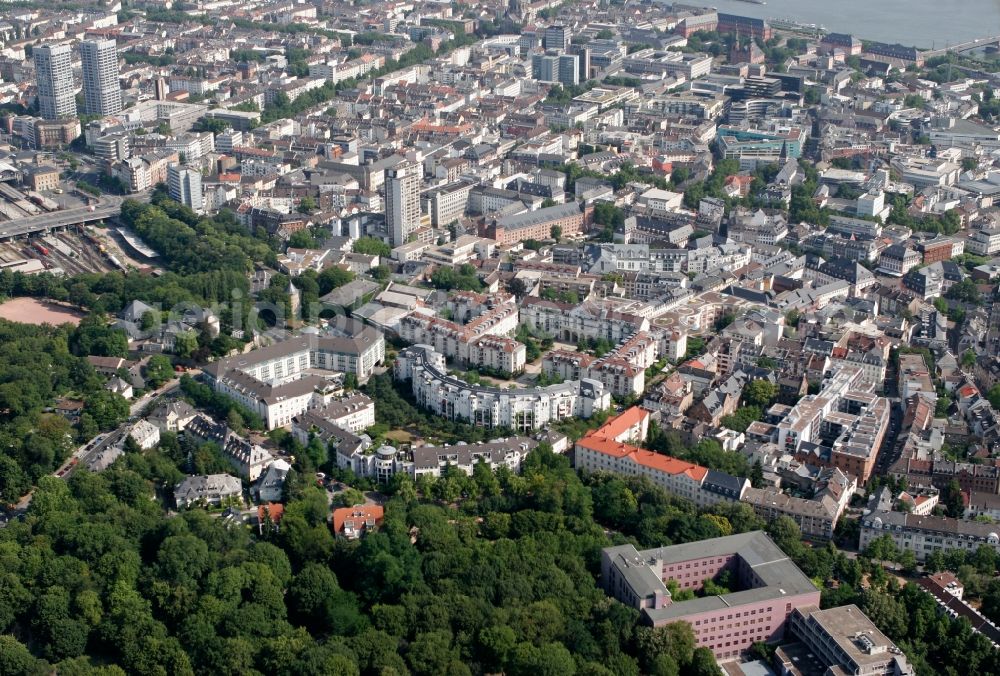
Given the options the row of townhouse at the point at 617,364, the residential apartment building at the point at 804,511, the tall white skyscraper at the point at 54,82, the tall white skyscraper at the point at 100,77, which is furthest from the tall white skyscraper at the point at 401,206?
the tall white skyscraper at the point at 54,82

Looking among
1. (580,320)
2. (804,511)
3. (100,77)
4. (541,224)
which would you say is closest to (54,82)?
(100,77)

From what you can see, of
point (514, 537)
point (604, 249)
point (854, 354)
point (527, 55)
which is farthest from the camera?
point (527, 55)

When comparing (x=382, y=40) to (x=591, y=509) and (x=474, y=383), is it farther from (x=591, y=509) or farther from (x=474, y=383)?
(x=591, y=509)

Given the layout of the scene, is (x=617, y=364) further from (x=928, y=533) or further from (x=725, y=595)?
(x=725, y=595)

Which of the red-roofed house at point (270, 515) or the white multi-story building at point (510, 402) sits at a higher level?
the white multi-story building at point (510, 402)

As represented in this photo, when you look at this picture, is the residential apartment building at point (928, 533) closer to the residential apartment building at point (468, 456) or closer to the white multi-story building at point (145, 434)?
the residential apartment building at point (468, 456)

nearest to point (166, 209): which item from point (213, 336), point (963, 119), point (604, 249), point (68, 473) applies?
point (213, 336)

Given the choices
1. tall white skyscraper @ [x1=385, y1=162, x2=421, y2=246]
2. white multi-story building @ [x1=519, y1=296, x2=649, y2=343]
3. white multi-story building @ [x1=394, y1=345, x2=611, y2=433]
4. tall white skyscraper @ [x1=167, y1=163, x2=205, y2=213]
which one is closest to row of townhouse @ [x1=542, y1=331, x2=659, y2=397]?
white multi-story building @ [x1=519, y1=296, x2=649, y2=343]

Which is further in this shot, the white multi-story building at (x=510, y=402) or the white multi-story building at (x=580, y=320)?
the white multi-story building at (x=580, y=320)
